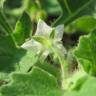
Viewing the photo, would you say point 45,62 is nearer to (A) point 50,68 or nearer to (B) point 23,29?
(A) point 50,68

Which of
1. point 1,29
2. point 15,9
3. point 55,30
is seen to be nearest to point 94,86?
point 55,30

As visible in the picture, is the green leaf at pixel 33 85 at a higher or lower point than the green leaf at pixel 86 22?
higher

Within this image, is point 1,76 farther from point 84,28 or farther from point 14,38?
point 84,28

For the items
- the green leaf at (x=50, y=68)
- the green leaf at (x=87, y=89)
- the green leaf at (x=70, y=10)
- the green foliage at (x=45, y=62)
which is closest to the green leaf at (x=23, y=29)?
the green foliage at (x=45, y=62)

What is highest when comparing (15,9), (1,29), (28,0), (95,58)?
(95,58)

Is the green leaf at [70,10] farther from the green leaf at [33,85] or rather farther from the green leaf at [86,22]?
the green leaf at [33,85]

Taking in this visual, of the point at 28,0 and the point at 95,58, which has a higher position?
the point at 95,58
